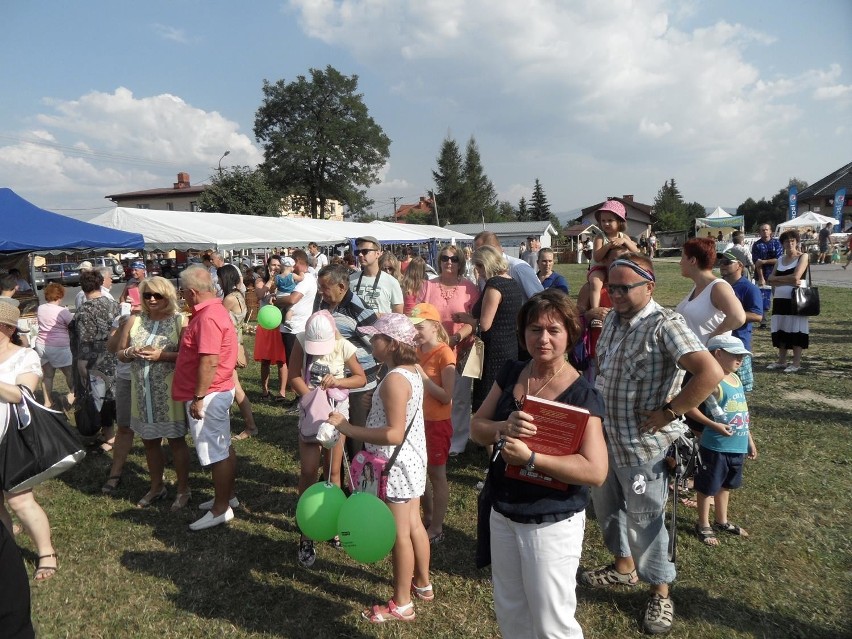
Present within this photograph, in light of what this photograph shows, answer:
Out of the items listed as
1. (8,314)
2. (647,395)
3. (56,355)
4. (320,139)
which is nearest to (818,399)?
(647,395)

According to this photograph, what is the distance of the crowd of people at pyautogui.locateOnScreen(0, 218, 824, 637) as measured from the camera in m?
1.97

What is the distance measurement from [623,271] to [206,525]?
136 inches

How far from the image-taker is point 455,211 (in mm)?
71938

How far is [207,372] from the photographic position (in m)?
3.62

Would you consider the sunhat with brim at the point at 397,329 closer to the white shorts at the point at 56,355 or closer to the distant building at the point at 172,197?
the white shorts at the point at 56,355

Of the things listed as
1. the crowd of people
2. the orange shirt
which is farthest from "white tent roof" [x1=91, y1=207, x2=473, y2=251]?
the orange shirt

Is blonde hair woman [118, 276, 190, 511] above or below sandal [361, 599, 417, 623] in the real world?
above

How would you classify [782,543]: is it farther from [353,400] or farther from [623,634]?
[353,400]

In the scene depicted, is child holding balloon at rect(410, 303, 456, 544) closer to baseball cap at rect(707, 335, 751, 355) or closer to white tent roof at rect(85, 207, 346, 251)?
baseball cap at rect(707, 335, 751, 355)

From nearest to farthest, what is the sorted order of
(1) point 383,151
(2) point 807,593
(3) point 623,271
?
(3) point 623,271, (2) point 807,593, (1) point 383,151

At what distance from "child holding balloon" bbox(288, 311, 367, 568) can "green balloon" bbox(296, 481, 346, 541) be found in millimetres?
567

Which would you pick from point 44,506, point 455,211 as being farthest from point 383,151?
point 44,506

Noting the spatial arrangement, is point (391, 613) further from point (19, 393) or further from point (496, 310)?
point (19, 393)

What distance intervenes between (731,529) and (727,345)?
1.39 metres
